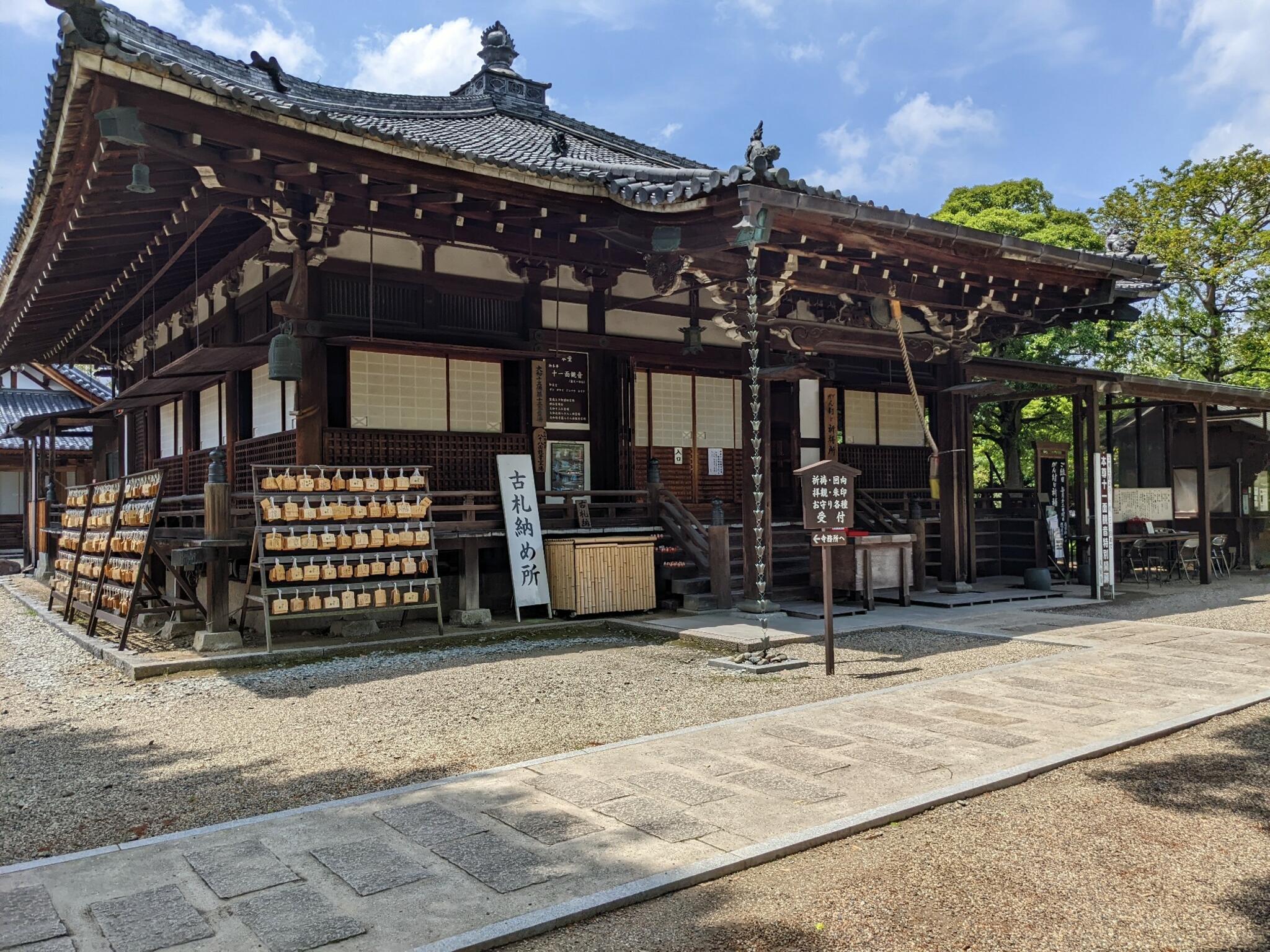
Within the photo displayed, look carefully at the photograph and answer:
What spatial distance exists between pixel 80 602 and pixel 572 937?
1068cm

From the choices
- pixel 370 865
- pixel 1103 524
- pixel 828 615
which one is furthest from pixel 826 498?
pixel 1103 524

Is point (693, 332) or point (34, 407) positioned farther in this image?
point (34, 407)

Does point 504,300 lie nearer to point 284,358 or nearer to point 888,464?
point 284,358

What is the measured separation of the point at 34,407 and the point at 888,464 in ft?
83.6

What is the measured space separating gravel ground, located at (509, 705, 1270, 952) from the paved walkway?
0.16m

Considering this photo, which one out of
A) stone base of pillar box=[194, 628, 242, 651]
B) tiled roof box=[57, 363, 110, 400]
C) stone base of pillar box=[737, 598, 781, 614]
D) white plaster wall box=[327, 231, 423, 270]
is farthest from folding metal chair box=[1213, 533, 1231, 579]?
tiled roof box=[57, 363, 110, 400]

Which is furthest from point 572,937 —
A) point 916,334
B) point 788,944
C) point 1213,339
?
point 1213,339

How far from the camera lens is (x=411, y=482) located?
32.8 ft

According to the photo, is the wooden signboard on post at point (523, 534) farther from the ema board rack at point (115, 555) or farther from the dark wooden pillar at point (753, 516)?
the ema board rack at point (115, 555)

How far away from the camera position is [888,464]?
1571 centimetres

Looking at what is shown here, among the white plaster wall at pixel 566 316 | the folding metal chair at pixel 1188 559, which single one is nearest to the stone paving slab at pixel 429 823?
the white plaster wall at pixel 566 316

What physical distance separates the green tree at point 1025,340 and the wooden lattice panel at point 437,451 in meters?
10.8

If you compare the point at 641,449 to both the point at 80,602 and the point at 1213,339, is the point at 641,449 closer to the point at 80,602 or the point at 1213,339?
the point at 80,602

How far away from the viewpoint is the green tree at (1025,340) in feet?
68.8
